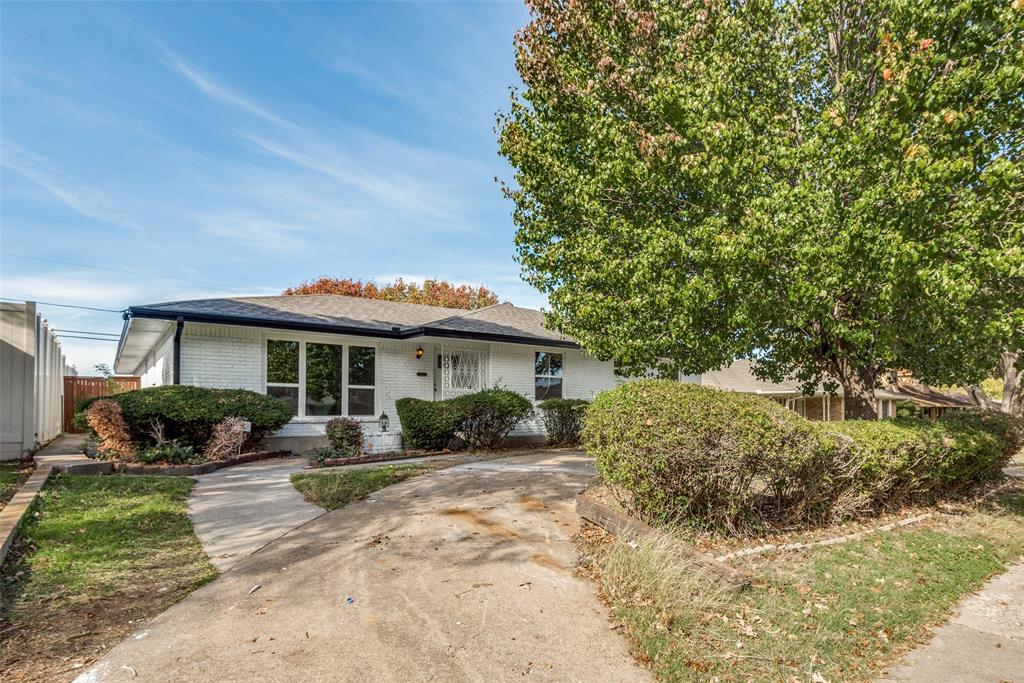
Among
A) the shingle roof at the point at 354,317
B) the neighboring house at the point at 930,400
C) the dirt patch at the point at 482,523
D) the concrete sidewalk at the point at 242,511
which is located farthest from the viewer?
the neighboring house at the point at 930,400

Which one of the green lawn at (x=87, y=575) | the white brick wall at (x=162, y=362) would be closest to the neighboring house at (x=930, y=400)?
the white brick wall at (x=162, y=362)

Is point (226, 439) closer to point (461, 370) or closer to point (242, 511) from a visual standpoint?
→ point (242, 511)

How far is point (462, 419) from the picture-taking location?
42.1 ft

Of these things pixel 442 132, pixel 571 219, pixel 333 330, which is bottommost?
pixel 333 330

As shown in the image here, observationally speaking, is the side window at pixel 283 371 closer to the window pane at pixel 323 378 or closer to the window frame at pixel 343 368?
the window frame at pixel 343 368

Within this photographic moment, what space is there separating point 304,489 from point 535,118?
676 cm

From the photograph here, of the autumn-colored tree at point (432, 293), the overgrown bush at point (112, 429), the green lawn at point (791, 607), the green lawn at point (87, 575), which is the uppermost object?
the autumn-colored tree at point (432, 293)

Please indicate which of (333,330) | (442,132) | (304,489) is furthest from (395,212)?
(304,489)

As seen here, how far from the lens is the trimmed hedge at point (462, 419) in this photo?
12.6 m

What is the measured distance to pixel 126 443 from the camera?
33.3 feet

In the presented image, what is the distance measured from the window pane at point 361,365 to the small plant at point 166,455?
4.32 meters

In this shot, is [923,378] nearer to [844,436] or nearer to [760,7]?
[844,436]

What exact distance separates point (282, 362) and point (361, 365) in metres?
1.88

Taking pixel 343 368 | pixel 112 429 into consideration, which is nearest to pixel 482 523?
pixel 112 429
